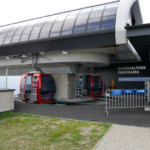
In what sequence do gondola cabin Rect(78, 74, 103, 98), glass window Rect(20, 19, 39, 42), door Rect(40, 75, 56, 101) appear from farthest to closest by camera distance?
1. gondola cabin Rect(78, 74, 103, 98)
2. glass window Rect(20, 19, 39, 42)
3. door Rect(40, 75, 56, 101)

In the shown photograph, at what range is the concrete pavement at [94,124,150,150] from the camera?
453 centimetres

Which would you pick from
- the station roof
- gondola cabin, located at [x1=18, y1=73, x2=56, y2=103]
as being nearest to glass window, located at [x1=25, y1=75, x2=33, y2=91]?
gondola cabin, located at [x1=18, y1=73, x2=56, y2=103]

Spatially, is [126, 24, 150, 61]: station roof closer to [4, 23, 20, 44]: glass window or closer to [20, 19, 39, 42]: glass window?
[20, 19, 39, 42]: glass window

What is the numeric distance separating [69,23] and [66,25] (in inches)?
10.8

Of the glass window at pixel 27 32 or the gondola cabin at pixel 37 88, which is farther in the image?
the glass window at pixel 27 32

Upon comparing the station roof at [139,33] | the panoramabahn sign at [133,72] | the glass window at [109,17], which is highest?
the glass window at [109,17]

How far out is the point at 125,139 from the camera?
199 inches

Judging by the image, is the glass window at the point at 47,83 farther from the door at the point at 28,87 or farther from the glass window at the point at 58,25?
the glass window at the point at 58,25

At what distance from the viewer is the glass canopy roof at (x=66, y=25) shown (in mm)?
11251

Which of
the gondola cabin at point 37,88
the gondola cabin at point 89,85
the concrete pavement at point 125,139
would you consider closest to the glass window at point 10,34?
the gondola cabin at point 37,88

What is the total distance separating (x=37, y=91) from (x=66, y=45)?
13.3 feet

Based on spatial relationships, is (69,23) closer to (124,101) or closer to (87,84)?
(87,84)

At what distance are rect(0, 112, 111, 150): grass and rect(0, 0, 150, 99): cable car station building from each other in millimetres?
5252

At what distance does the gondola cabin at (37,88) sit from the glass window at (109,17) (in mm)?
5874
